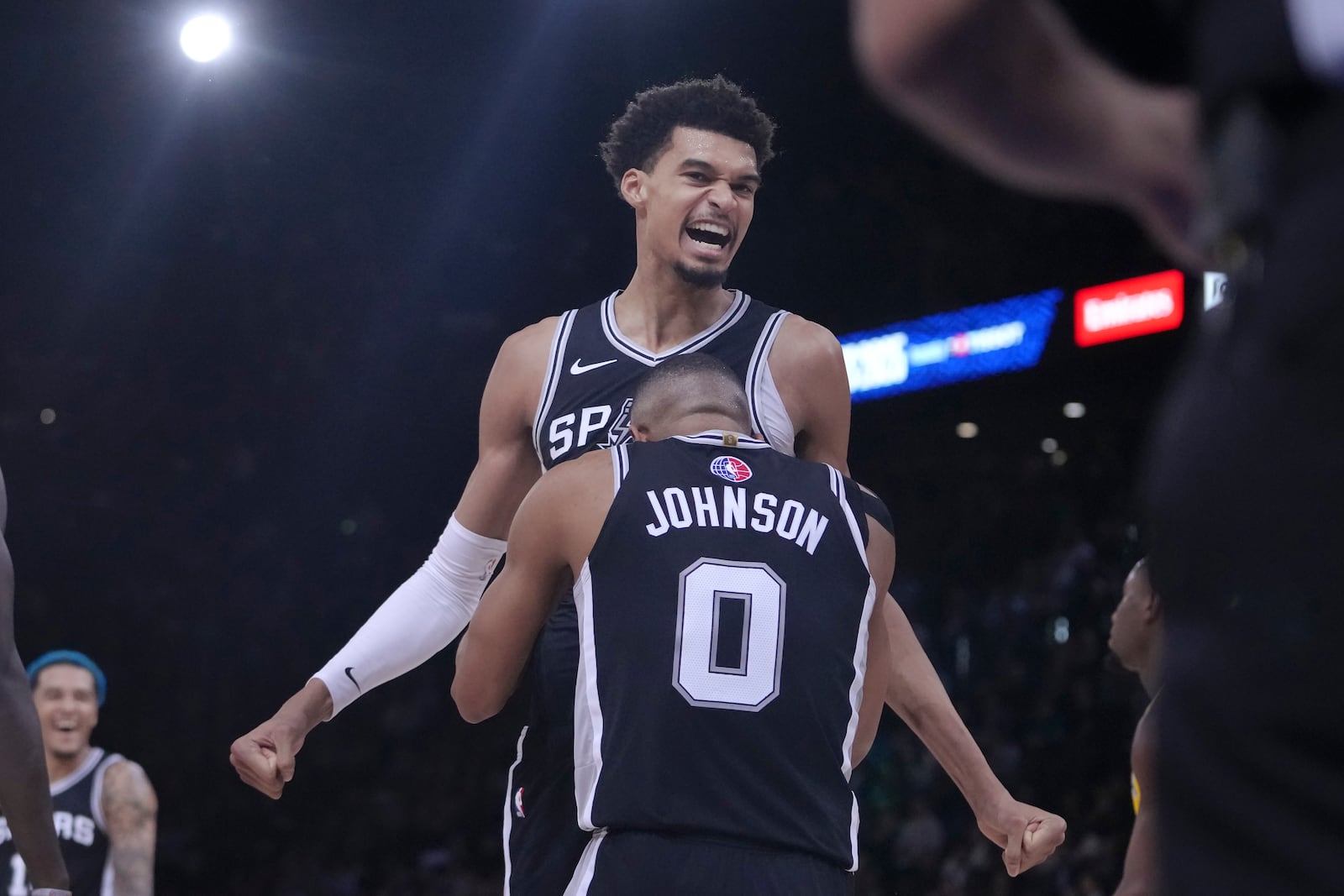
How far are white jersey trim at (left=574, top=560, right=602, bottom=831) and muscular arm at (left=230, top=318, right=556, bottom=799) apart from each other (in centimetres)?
86

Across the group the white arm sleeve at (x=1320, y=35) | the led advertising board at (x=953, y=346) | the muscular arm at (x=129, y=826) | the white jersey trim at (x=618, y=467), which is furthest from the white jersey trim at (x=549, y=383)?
the led advertising board at (x=953, y=346)

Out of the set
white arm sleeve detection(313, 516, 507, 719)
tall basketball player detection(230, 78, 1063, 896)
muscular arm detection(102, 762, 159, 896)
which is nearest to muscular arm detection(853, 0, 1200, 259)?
tall basketball player detection(230, 78, 1063, 896)

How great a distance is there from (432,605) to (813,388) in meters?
0.98

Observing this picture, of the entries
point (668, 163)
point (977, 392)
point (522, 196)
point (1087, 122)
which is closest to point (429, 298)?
point (522, 196)

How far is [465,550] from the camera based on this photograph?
11.0 ft

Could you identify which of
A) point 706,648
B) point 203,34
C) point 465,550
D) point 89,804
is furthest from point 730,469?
point 203,34

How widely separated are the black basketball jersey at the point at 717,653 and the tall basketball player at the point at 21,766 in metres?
0.98

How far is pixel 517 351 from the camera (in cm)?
332

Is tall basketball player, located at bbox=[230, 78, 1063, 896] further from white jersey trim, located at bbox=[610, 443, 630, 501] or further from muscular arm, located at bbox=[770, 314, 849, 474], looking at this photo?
white jersey trim, located at bbox=[610, 443, 630, 501]

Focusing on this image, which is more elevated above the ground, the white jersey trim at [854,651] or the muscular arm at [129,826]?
the white jersey trim at [854,651]

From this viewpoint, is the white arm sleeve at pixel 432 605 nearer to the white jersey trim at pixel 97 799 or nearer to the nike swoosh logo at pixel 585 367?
the nike swoosh logo at pixel 585 367

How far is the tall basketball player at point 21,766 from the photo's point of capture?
2596 millimetres

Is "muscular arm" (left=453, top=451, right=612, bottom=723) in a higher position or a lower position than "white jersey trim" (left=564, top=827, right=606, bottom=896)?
higher

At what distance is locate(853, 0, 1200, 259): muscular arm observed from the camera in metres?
0.83
